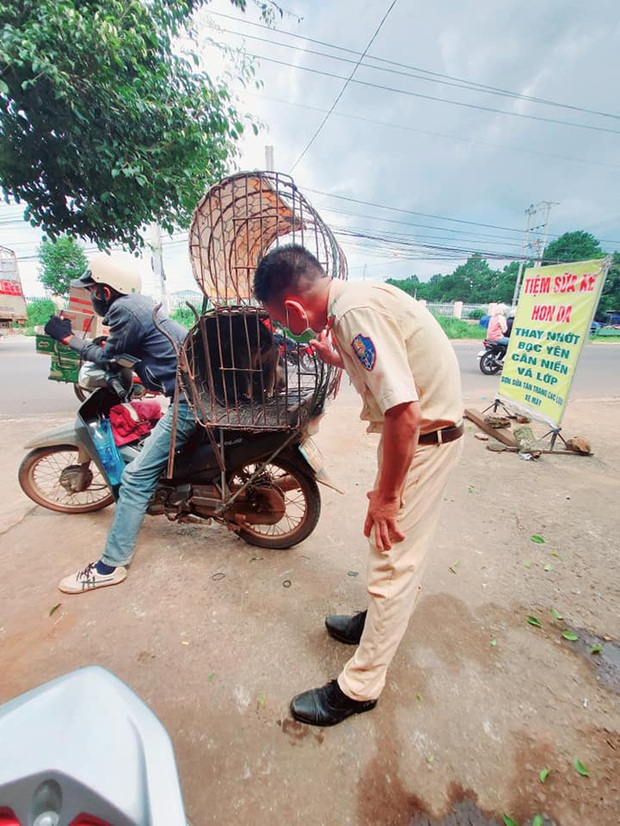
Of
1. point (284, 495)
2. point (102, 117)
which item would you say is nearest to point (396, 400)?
point (284, 495)

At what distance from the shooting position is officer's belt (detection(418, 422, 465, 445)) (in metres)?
1.27

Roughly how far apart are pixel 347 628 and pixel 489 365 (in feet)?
27.7

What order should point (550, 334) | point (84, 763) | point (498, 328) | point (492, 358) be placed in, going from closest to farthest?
point (84, 763) < point (550, 334) < point (498, 328) < point (492, 358)

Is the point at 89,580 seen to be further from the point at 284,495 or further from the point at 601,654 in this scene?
the point at 601,654

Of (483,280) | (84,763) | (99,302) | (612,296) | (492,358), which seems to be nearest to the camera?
(84,763)

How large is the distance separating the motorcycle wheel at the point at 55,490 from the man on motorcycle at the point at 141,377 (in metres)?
0.61

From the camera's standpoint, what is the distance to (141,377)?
7.23 feet

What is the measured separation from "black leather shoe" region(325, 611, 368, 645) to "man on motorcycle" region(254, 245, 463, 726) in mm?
298

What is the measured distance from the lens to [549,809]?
118 cm

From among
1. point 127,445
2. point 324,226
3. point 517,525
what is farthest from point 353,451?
point 324,226

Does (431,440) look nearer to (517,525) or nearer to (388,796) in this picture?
(388,796)

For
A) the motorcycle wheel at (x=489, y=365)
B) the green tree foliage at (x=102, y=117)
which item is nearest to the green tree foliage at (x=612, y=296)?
the motorcycle wheel at (x=489, y=365)

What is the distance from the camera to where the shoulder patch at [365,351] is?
106cm

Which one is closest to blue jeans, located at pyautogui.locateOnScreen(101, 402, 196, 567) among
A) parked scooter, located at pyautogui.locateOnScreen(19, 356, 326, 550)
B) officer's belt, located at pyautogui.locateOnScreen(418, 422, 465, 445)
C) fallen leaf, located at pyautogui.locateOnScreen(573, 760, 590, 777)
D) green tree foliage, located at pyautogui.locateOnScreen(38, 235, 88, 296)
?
parked scooter, located at pyautogui.locateOnScreen(19, 356, 326, 550)
